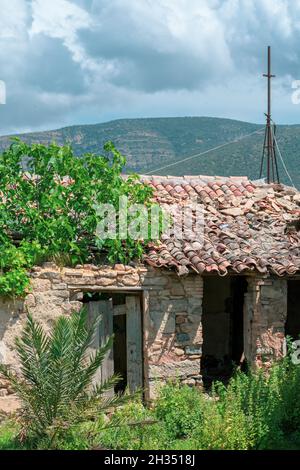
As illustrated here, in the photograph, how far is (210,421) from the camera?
9.57 metres

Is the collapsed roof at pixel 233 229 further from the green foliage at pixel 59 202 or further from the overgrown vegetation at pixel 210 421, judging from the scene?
the overgrown vegetation at pixel 210 421

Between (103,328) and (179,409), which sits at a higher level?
(103,328)

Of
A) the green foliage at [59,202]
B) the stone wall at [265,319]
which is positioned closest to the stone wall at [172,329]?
the green foliage at [59,202]

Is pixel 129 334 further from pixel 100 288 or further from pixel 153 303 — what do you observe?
pixel 100 288

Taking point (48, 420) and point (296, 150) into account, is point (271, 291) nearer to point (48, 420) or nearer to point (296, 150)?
Answer: point (48, 420)

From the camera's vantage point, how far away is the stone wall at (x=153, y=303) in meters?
11.3

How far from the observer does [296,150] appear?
187 ft

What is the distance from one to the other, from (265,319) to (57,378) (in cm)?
487

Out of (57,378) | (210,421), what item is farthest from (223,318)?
(57,378)

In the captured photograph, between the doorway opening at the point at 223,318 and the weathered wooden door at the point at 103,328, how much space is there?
14.7ft

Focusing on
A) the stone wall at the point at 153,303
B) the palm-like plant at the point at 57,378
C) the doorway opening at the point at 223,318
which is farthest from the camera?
the doorway opening at the point at 223,318

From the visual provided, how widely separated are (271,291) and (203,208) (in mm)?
2510

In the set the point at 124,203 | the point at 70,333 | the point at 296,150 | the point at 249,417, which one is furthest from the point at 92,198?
the point at 296,150
